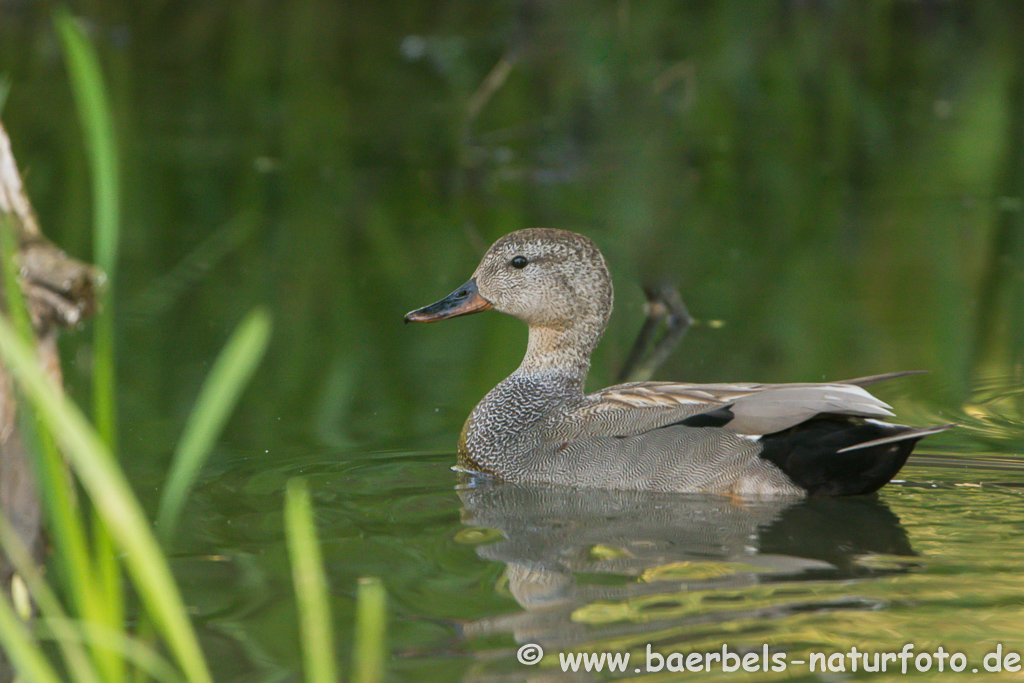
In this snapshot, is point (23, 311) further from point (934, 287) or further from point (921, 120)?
point (921, 120)

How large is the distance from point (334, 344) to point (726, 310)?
2.52 m

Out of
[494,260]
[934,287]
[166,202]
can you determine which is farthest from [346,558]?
[166,202]

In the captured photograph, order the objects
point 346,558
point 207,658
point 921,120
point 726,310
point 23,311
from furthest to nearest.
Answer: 1. point 921,120
2. point 726,310
3. point 346,558
4. point 207,658
5. point 23,311

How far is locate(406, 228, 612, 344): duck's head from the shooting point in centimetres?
598

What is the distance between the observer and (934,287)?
9.00 meters

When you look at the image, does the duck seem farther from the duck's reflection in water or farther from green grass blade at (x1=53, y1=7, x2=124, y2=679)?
green grass blade at (x1=53, y1=7, x2=124, y2=679)

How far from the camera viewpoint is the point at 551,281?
5.98 metres

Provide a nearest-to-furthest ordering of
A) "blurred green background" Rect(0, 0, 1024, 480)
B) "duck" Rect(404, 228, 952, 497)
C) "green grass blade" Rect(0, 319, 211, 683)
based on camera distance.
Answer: "green grass blade" Rect(0, 319, 211, 683) → "duck" Rect(404, 228, 952, 497) → "blurred green background" Rect(0, 0, 1024, 480)

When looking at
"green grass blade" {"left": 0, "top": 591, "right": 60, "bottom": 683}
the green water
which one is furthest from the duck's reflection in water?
"green grass blade" {"left": 0, "top": 591, "right": 60, "bottom": 683}

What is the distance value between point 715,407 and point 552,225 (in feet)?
19.3

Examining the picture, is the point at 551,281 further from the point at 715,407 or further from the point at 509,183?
the point at 509,183
